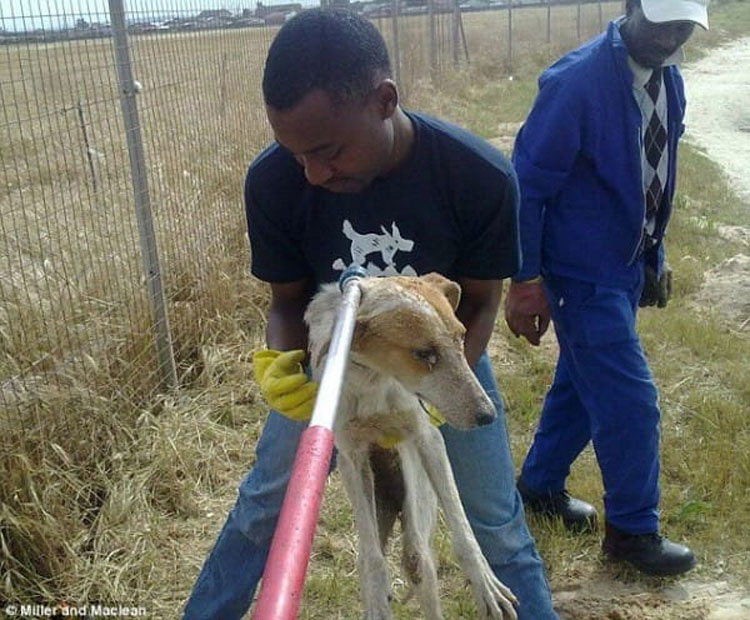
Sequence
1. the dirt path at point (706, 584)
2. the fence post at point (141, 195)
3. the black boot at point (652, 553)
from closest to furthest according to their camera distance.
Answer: the dirt path at point (706, 584), the black boot at point (652, 553), the fence post at point (141, 195)

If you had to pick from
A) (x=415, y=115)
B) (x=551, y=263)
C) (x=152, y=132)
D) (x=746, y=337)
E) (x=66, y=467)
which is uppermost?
(x=415, y=115)

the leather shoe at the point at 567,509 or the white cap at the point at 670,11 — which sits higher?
the white cap at the point at 670,11

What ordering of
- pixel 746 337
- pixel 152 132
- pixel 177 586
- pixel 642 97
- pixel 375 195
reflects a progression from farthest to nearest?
1. pixel 746 337
2. pixel 152 132
3. pixel 177 586
4. pixel 642 97
5. pixel 375 195

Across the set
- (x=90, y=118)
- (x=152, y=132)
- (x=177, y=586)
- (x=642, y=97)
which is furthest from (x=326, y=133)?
(x=152, y=132)

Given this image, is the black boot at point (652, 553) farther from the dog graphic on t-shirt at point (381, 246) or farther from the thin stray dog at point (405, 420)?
the dog graphic on t-shirt at point (381, 246)

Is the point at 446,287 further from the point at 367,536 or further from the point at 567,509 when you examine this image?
the point at 567,509

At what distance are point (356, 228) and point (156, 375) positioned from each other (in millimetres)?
2499

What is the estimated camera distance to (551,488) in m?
3.81

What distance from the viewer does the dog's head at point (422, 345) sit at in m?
1.78

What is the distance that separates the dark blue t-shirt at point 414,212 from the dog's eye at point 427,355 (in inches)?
18.4

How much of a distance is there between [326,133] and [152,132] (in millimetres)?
3041

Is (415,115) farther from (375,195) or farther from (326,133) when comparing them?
(326,133)

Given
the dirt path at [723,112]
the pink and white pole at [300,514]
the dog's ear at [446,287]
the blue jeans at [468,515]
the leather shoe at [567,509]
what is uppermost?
the pink and white pole at [300,514]

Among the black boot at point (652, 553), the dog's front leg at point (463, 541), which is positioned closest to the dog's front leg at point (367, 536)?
the dog's front leg at point (463, 541)
